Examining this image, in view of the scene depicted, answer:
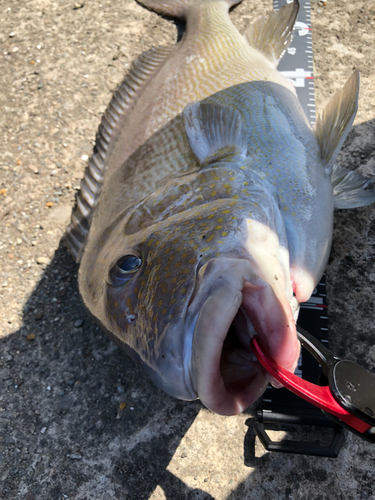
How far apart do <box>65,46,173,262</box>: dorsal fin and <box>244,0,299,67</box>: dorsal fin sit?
689 mm

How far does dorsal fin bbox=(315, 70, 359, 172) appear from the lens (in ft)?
6.90

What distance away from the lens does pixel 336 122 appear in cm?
217

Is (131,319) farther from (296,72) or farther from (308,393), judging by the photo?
(296,72)

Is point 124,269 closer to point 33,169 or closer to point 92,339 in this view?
point 92,339

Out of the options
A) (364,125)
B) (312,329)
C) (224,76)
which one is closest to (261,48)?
(224,76)

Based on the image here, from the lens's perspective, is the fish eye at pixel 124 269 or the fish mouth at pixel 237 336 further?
the fish eye at pixel 124 269

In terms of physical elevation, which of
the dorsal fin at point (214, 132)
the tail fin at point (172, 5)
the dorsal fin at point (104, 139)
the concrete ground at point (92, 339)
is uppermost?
the tail fin at point (172, 5)

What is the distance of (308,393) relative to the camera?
1.19 metres

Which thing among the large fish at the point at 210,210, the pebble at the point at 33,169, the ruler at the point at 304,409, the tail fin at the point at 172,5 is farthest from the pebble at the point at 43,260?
the tail fin at the point at 172,5

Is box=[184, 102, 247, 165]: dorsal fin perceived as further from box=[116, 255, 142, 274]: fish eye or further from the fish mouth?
the fish mouth

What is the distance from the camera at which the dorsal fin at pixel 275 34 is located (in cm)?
291

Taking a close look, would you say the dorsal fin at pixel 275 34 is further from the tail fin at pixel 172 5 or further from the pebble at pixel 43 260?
the pebble at pixel 43 260

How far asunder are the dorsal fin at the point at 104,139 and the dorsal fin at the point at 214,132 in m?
0.65

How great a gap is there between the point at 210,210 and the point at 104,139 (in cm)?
133
